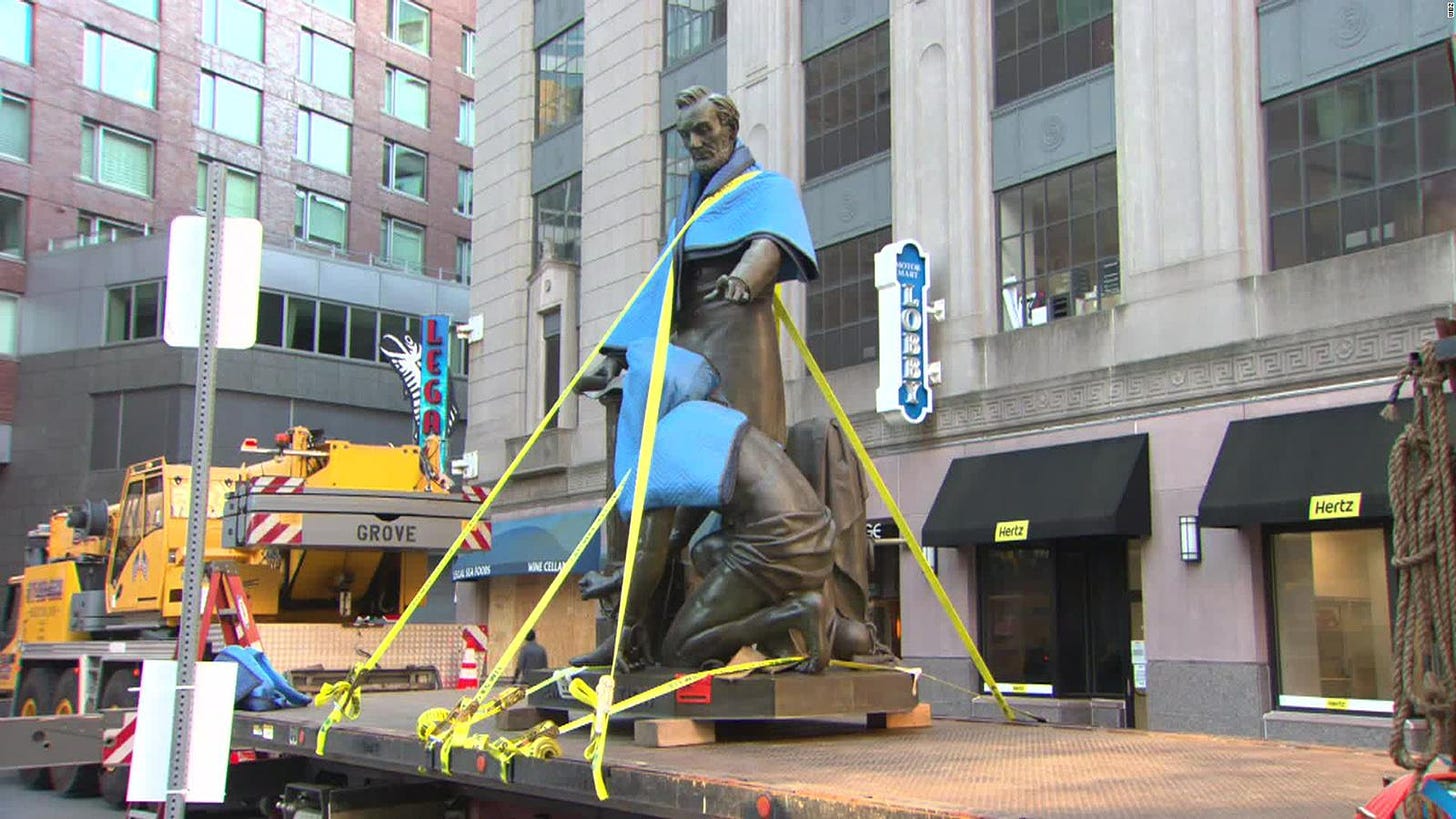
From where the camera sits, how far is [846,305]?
19797mm

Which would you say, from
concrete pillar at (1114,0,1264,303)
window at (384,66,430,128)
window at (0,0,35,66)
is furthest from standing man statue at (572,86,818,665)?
window at (384,66,430,128)

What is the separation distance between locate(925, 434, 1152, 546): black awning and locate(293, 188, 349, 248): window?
30406 mm

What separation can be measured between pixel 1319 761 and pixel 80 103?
39756 millimetres

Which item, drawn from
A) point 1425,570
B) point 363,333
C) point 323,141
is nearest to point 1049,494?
point 1425,570

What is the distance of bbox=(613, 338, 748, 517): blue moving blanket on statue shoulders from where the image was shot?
19.0ft

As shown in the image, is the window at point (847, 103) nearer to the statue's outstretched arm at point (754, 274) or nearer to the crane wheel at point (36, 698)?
the crane wheel at point (36, 698)

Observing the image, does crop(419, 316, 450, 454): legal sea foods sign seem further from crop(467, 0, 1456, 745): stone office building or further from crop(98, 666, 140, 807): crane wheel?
crop(98, 666, 140, 807): crane wheel

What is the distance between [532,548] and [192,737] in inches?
798

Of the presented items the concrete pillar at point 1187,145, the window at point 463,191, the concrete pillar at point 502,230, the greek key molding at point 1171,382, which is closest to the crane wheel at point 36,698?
the greek key molding at point 1171,382

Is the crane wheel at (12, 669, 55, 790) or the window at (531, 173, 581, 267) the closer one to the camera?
the crane wheel at (12, 669, 55, 790)

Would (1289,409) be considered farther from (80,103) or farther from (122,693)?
(80,103)

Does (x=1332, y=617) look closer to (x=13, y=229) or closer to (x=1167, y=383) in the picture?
(x=1167, y=383)

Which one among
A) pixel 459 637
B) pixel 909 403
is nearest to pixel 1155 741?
pixel 459 637

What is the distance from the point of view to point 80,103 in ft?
126
